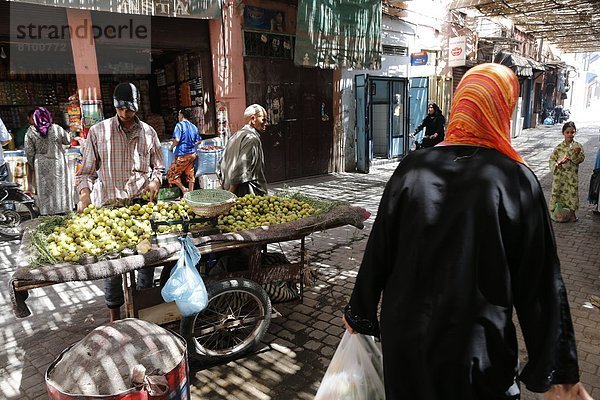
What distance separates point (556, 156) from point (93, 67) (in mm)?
8471

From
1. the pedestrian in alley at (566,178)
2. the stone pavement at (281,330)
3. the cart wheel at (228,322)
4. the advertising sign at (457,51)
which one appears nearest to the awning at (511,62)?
the advertising sign at (457,51)

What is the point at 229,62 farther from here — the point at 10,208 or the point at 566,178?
the point at 566,178

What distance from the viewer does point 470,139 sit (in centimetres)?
Answer: 161

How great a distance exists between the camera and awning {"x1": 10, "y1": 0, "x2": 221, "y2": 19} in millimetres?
7180

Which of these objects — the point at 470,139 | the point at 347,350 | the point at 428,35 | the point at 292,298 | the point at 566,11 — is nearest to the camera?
the point at 470,139

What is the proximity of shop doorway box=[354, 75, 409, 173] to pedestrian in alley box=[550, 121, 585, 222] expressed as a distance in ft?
18.7

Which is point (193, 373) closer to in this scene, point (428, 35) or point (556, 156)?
point (556, 156)

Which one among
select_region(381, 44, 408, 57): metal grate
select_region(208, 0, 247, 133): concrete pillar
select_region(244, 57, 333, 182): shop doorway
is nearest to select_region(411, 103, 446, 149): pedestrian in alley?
select_region(244, 57, 333, 182): shop doorway

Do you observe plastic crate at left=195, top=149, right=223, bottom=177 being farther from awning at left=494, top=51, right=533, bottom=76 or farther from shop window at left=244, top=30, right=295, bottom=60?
awning at left=494, top=51, right=533, bottom=76

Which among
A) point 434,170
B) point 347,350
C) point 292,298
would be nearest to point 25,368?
point 292,298

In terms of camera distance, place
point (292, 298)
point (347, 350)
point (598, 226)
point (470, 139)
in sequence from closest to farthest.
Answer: point (470, 139), point (347, 350), point (292, 298), point (598, 226)

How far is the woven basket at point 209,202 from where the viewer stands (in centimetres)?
331

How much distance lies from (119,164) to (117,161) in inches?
1.3

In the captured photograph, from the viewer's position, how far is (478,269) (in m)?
1.52
